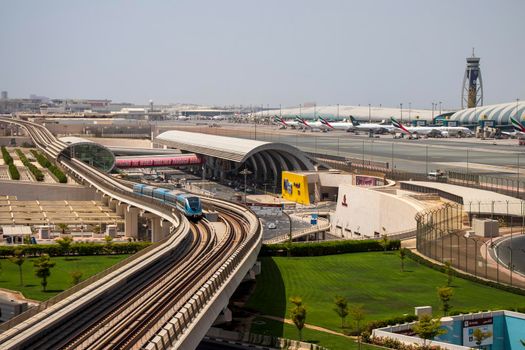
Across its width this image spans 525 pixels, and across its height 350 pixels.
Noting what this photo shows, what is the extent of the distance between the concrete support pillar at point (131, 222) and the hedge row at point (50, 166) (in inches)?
661

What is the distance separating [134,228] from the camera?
2185 inches

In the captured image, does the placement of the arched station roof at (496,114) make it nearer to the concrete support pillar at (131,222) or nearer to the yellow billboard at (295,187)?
the yellow billboard at (295,187)

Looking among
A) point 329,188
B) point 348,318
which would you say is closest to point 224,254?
point 348,318

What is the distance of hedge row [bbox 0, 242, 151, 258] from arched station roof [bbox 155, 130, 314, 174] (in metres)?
33.2

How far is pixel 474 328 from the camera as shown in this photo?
1160 inches

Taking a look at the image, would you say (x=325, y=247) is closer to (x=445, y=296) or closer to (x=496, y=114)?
(x=445, y=296)

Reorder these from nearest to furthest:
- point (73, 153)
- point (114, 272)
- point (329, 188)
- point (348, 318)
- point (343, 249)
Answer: point (114, 272), point (348, 318), point (343, 249), point (329, 188), point (73, 153)

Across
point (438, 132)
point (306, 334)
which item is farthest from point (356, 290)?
point (438, 132)

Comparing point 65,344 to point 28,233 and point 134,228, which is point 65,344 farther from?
point 134,228

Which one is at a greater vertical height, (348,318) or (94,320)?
(94,320)

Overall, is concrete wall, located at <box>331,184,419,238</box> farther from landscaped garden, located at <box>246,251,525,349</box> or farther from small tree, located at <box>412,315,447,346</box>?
small tree, located at <box>412,315,447,346</box>

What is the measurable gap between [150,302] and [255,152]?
55.3 meters

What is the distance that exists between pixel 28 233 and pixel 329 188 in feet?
105

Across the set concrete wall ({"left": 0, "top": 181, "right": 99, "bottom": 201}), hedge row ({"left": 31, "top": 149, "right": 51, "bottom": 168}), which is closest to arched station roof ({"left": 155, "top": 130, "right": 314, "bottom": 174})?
hedge row ({"left": 31, "top": 149, "right": 51, "bottom": 168})
